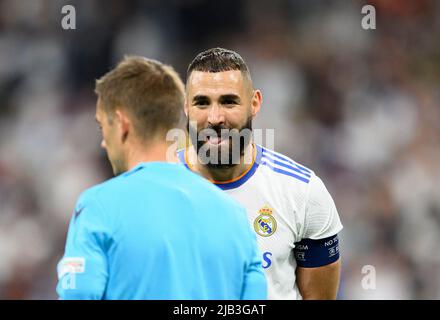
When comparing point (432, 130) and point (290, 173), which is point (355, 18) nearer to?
point (432, 130)

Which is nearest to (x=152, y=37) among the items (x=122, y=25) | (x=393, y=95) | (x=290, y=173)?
(x=122, y=25)

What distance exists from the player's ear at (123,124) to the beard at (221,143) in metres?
1.42

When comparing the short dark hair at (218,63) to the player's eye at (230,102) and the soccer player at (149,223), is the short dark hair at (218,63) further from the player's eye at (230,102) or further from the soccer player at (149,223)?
the soccer player at (149,223)

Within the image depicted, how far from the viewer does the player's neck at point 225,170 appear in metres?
4.53

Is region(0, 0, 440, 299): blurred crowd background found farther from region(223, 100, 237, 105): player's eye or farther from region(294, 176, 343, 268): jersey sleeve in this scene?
region(223, 100, 237, 105): player's eye

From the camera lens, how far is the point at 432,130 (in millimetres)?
9359

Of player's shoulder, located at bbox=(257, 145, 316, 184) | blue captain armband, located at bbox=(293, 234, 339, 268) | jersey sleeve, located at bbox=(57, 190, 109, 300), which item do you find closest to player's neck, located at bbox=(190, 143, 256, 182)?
player's shoulder, located at bbox=(257, 145, 316, 184)

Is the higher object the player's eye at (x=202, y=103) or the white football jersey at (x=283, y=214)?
the player's eye at (x=202, y=103)

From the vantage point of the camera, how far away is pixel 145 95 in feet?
9.59

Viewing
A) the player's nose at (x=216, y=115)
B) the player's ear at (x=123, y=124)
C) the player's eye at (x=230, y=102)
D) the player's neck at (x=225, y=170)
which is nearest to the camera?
the player's ear at (x=123, y=124)

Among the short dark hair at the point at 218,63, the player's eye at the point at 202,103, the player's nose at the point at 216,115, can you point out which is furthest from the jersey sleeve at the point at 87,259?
the short dark hair at the point at 218,63

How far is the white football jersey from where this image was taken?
4.39 m

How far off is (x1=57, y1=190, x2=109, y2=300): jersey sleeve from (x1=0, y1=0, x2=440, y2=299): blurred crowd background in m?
5.43

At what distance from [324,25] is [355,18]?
0.38m
